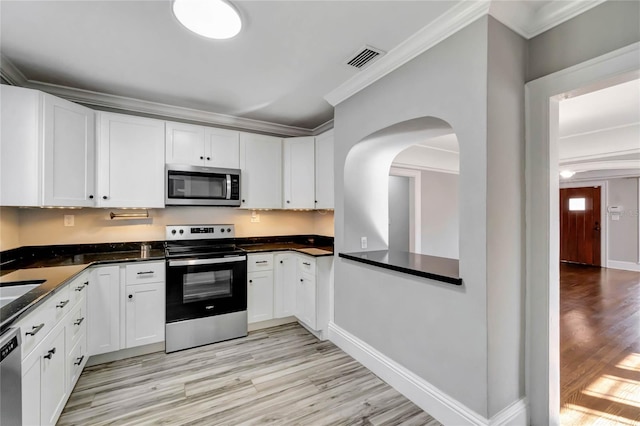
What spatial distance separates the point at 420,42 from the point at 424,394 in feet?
7.94

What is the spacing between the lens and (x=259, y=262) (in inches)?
129

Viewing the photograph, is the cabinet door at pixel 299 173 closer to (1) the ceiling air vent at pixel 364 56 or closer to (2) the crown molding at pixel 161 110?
(2) the crown molding at pixel 161 110

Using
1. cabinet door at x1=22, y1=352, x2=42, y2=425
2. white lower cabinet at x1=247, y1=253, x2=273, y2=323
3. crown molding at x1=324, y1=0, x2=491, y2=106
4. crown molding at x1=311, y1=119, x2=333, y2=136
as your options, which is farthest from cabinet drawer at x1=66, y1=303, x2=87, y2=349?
crown molding at x1=311, y1=119, x2=333, y2=136

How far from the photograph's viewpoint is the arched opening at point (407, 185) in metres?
2.60

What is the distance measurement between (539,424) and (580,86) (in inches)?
78.0

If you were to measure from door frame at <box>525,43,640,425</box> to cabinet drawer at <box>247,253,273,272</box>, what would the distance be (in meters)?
2.44

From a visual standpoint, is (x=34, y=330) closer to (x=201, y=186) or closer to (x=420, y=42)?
(x=201, y=186)

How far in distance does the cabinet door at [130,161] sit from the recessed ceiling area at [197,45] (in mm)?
355

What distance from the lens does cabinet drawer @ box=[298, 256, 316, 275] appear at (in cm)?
311

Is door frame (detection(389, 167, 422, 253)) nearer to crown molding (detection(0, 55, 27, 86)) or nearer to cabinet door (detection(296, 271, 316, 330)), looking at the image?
cabinet door (detection(296, 271, 316, 330))

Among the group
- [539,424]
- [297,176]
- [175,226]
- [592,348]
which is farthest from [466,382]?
[175,226]

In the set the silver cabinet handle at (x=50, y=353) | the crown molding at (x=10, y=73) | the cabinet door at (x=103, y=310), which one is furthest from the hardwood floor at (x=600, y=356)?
the crown molding at (x=10, y=73)

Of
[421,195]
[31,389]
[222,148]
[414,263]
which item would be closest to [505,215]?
[414,263]

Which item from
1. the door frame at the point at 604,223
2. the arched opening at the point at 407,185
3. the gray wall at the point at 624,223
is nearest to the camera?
the arched opening at the point at 407,185
